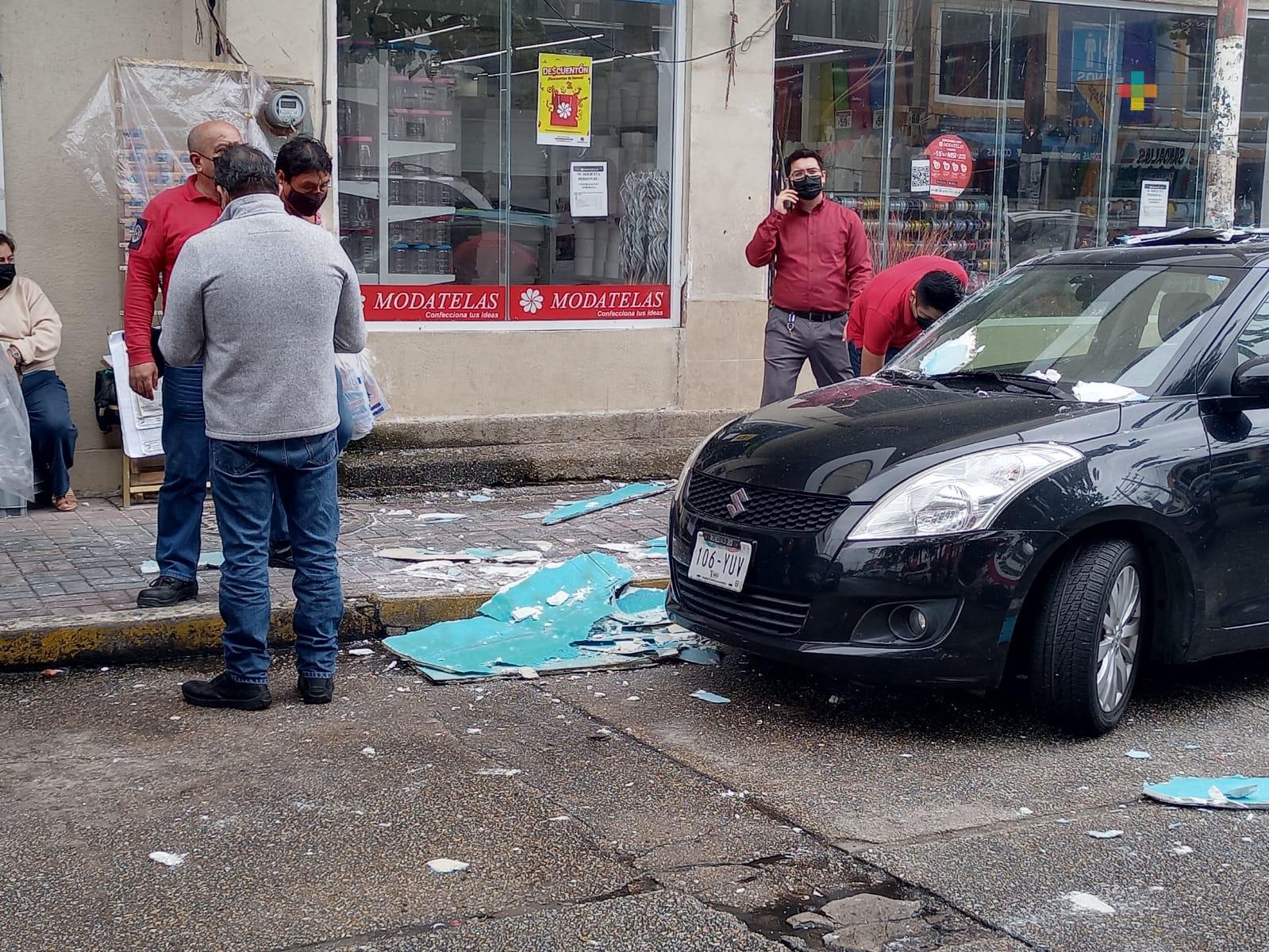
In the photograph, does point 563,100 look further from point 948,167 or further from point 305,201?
point 305,201

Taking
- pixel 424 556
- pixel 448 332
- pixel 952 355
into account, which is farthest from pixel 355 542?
pixel 952 355

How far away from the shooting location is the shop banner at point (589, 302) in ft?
32.2

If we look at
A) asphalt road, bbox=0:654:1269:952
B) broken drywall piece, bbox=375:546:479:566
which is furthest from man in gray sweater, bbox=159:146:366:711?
broken drywall piece, bbox=375:546:479:566

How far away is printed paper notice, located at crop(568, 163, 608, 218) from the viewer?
1001cm

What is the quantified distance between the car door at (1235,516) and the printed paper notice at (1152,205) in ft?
23.2

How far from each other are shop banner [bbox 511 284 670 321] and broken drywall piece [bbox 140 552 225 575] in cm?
320

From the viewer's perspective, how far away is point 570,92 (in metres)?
9.89

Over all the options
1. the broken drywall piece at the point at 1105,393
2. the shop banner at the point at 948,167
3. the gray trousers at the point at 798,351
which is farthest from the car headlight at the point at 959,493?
the shop banner at the point at 948,167

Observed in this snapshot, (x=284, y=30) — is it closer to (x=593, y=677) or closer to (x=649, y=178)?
(x=649, y=178)

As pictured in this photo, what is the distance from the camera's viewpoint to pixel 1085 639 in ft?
15.8

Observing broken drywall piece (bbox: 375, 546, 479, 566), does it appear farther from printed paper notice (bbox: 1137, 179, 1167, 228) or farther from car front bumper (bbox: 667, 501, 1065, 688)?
printed paper notice (bbox: 1137, 179, 1167, 228)

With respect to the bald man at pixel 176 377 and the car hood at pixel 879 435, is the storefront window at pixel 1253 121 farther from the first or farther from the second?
the bald man at pixel 176 377

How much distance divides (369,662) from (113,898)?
2.26 m

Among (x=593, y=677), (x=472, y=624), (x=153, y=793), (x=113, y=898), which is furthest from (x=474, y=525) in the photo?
(x=113, y=898)
